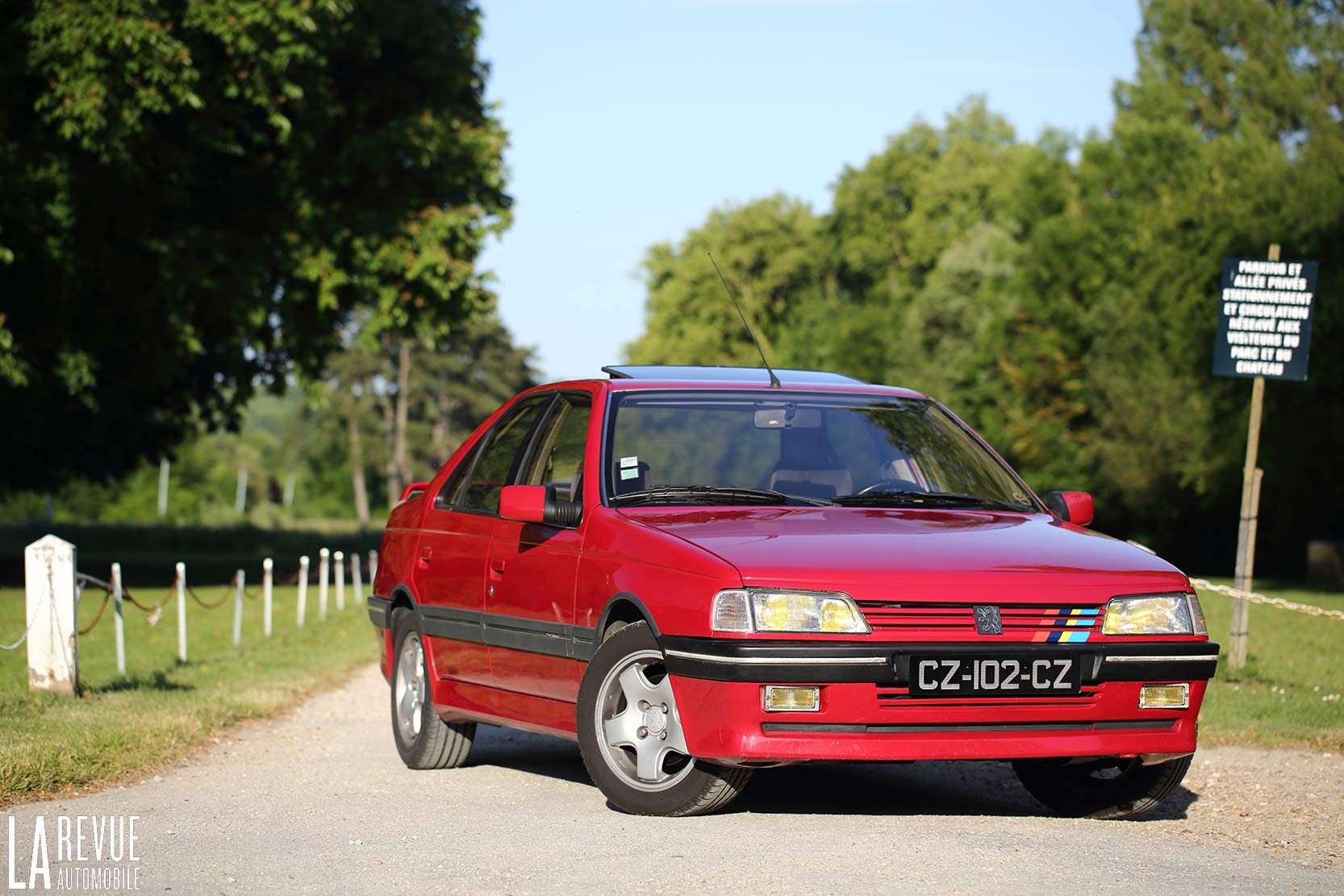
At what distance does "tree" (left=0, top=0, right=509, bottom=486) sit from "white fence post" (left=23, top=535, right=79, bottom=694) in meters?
9.86

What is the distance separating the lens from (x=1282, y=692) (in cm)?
1272

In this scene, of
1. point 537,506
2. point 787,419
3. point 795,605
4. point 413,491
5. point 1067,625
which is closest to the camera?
point 795,605

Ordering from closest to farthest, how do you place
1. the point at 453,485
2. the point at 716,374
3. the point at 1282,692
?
1. the point at 716,374
2. the point at 453,485
3. the point at 1282,692

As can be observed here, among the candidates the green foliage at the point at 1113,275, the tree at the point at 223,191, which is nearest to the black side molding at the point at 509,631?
the tree at the point at 223,191

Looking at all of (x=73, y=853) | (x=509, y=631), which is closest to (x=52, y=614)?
(x=509, y=631)

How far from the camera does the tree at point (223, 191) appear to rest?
2112 centimetres

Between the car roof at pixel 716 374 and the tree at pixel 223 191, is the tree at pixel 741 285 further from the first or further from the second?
the car roof at pixel 716 374

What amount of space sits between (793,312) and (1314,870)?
92.5 meters

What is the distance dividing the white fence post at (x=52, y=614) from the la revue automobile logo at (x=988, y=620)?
688 cm

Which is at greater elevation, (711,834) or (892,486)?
(892,486)

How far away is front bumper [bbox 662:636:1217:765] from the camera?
619 centimetres

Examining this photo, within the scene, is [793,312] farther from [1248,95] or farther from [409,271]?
[409,271]

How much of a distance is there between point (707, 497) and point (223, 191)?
20133mm

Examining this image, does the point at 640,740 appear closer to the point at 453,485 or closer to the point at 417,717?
the point at 417,717
